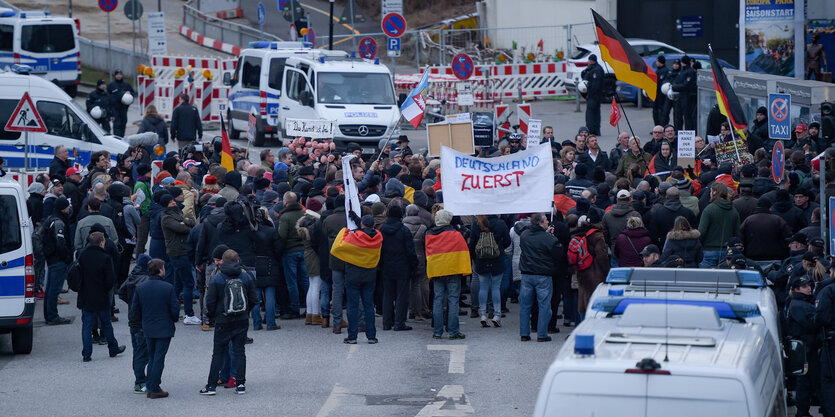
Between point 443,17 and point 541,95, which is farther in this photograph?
point 443,17

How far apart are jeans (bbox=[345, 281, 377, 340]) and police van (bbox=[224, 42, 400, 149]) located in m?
11.8

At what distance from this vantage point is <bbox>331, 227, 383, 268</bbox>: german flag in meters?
14.1

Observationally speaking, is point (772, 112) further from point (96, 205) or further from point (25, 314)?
point (25, 314)

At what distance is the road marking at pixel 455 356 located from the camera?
12.9 m

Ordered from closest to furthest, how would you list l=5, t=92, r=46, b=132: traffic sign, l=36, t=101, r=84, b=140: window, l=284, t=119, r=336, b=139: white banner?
1. l=5, t=92, r=46, b=132: traffic sign
2. l=284, t=119, r=336, b=139: white banner
3. l=36, t=101, r=84, b=140: window

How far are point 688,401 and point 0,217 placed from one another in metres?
9.66

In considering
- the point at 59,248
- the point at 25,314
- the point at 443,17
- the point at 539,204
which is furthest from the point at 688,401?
the point at 443,17

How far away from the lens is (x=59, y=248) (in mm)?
14914

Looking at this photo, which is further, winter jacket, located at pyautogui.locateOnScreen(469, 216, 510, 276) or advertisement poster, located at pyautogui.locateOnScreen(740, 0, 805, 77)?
advertisement poster, located at pyautogui.locateOnScreen(740, 0, 805, 77)

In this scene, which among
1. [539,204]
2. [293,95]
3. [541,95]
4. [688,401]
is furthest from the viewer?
[541,95]

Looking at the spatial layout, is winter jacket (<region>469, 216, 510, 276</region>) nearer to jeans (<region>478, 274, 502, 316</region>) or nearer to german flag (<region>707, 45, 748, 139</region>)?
jeans (<region>478, 274, 502, 316</region>)

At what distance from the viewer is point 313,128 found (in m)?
21.9

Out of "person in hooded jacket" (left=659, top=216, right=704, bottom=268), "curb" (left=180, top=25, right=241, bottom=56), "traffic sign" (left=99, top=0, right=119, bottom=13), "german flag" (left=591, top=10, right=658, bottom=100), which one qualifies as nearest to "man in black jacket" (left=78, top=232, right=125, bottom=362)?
"person in hooded jacket" (left=659, top=216, right=704, bottom=268)

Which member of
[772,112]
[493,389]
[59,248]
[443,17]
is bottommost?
[493,389]
